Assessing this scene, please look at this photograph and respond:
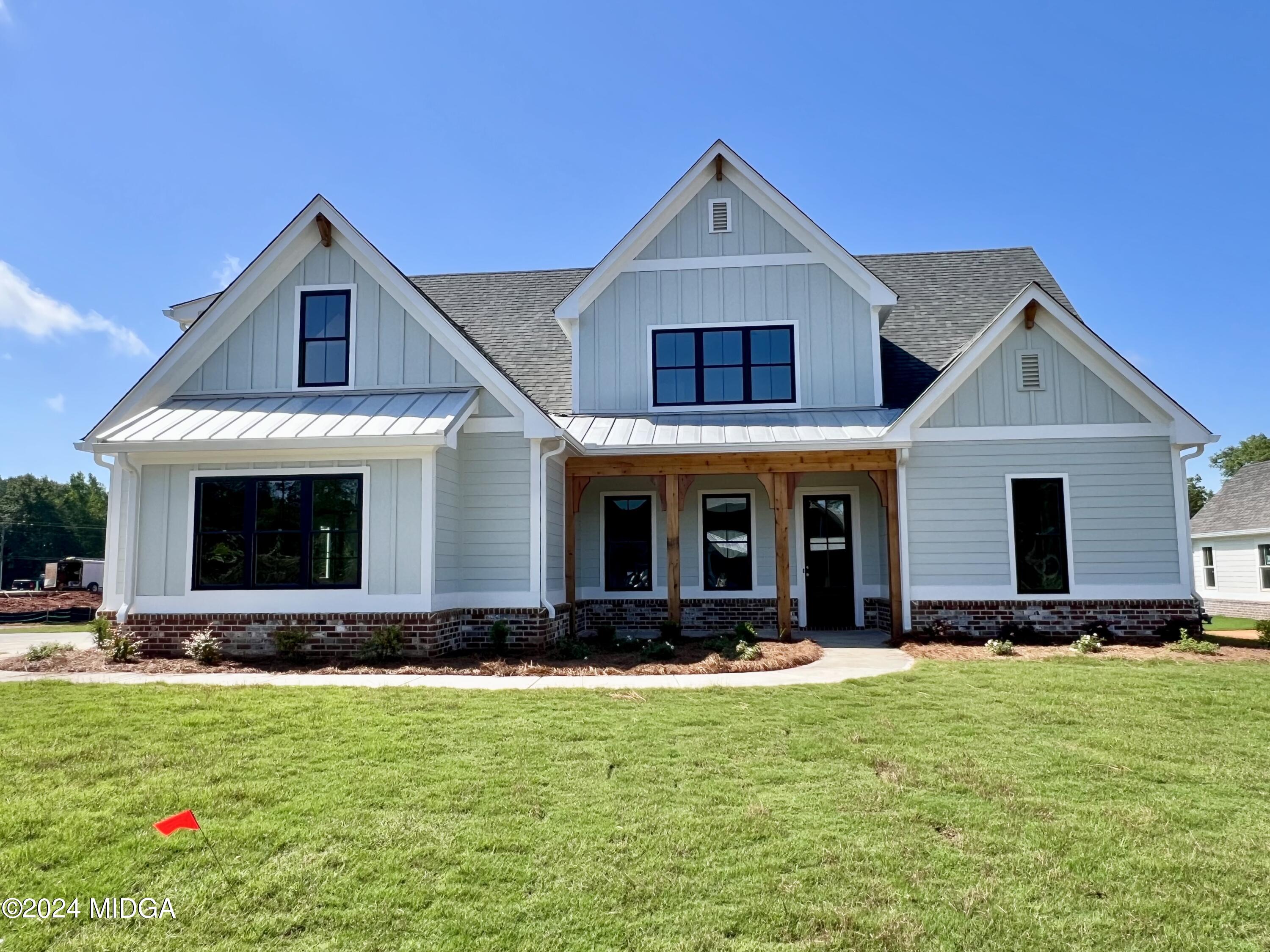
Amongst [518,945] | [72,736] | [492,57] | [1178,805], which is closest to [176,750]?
[72,736]

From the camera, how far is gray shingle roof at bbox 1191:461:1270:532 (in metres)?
27.0

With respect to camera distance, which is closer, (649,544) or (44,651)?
(44,651)

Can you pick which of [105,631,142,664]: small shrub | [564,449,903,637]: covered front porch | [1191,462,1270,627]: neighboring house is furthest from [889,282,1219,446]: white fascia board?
[1191,462,1270,627]: neighboring house

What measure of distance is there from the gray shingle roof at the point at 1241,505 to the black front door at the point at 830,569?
19.3 meters

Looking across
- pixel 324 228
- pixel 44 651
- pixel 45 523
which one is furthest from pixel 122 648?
pixel 45 523

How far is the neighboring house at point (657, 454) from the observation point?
11.2 meters

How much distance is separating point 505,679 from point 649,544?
6.18m

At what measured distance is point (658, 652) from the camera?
1079cm

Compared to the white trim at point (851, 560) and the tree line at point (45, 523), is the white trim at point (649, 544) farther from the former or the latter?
the tree line at point (45, 523)

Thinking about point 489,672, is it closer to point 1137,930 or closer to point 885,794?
point 885,794

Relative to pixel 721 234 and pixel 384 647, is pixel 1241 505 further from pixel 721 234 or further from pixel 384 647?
pixel 384 647

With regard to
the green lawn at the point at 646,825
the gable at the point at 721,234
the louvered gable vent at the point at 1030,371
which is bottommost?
the green lawn at the point at 646,825

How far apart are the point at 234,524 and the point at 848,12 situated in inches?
440

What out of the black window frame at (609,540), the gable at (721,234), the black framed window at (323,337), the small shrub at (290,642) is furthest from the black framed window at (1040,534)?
the black framed window at (323,337)
